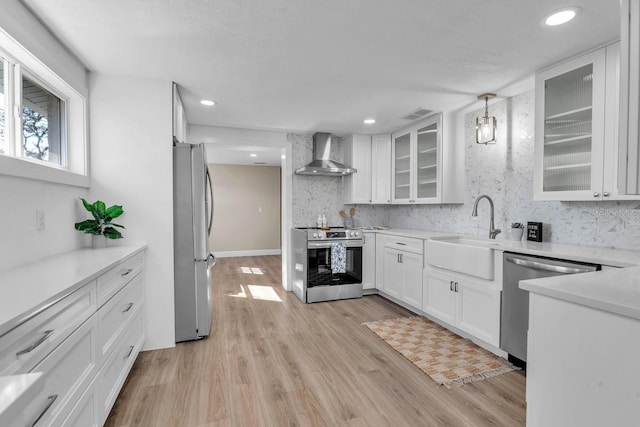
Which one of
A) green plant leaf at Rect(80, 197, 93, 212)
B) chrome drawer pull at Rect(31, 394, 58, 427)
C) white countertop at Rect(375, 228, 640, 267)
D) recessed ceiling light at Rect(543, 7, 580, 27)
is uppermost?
recessed ceiling light at Rect(543, 7, 580, 27)

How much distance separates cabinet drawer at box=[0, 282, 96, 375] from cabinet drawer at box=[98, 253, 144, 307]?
0.62 feet

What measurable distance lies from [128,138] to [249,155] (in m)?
3.64

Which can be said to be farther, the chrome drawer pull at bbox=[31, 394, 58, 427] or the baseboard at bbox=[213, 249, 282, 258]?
the baseboard at bbox=[213, 249, 282, 258]

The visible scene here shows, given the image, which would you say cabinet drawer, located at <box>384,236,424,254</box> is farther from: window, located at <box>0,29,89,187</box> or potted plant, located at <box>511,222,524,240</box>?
window, located at <box>0,29,89,187</box>

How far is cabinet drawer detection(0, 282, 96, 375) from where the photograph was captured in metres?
0.87

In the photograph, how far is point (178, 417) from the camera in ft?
5.92

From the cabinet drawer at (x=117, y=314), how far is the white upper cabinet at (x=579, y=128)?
120 inches

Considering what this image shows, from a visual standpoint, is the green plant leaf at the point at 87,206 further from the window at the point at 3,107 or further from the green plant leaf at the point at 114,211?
the window at the point at 3,107

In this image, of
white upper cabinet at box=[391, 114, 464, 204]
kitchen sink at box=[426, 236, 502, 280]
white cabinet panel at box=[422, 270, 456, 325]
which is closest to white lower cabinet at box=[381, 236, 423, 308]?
white cabinet panel at box=[422, 270, 456, 325]

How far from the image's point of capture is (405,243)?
3.68 m

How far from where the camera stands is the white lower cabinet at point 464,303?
251 centimetres

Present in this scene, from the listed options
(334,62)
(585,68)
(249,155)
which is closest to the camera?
(585,68)

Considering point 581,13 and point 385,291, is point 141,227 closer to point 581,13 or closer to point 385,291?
point 385,291

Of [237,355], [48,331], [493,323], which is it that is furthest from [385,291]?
[48,331]
